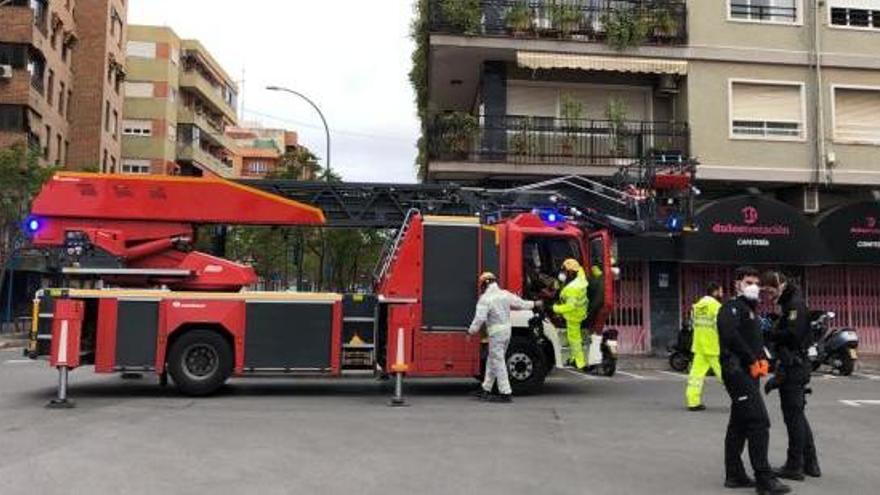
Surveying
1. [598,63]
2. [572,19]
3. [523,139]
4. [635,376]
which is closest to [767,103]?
[598,63]

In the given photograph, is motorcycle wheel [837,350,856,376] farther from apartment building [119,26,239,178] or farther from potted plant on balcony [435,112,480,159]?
apartment building [119,26,239,178]

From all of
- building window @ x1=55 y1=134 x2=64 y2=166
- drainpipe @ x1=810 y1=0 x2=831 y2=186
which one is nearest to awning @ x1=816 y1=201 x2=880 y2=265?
drainpipe @ x1=810 y1=0 x2=831 y2=186

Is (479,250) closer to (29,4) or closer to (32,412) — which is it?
(32,412)

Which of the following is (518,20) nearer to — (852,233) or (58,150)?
(852,233)

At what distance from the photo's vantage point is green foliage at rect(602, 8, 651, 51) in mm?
22688

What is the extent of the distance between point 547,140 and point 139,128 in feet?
167

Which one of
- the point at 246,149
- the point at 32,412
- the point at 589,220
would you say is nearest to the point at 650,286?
the point at 589,220

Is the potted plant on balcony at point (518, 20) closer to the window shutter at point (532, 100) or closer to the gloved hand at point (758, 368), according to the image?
the window shutter at point (532, 100)

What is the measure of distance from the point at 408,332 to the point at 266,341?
209cm

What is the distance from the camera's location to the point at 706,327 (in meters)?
13.3

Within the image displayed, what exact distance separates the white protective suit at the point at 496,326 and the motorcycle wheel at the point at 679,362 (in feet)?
25.1

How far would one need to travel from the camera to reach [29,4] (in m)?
45.3

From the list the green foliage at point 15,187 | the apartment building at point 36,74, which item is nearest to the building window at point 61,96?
the apartment building at point 36,74

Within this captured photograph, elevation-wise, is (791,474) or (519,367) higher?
(519,367)
